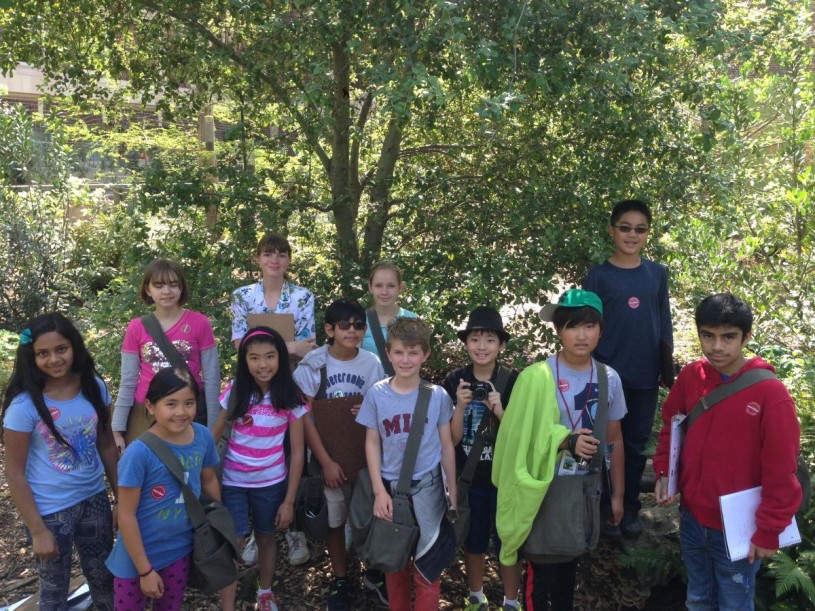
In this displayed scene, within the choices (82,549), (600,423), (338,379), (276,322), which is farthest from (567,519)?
(82,549)

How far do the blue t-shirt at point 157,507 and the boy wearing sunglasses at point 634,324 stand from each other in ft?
7.08

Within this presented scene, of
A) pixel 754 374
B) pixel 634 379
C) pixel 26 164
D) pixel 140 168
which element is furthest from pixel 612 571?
pixel 26 164

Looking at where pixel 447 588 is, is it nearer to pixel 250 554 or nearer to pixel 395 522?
pixel 395 522

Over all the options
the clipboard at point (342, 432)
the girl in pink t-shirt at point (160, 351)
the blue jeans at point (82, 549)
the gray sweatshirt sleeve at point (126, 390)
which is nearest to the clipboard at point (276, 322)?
the girl in pink t-shirt at point (160, 351)

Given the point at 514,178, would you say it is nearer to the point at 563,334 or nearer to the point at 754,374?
the point at 563,334

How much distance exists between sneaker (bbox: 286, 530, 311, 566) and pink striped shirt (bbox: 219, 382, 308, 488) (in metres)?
1.02

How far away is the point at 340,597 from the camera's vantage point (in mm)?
3697

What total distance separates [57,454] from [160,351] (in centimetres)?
78

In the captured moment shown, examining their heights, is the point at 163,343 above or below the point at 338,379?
above

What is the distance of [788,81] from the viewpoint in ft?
14.4

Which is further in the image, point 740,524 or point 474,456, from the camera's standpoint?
point 474,456

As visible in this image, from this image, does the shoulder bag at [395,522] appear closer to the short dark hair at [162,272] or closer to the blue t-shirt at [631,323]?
the blue t-shirt at [631,323]

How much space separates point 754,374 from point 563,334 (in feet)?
2.57

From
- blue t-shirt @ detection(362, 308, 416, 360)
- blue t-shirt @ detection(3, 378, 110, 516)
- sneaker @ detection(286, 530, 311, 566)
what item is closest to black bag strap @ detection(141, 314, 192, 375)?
blue t-shirt @ detection(3, 378, 110, 516)
